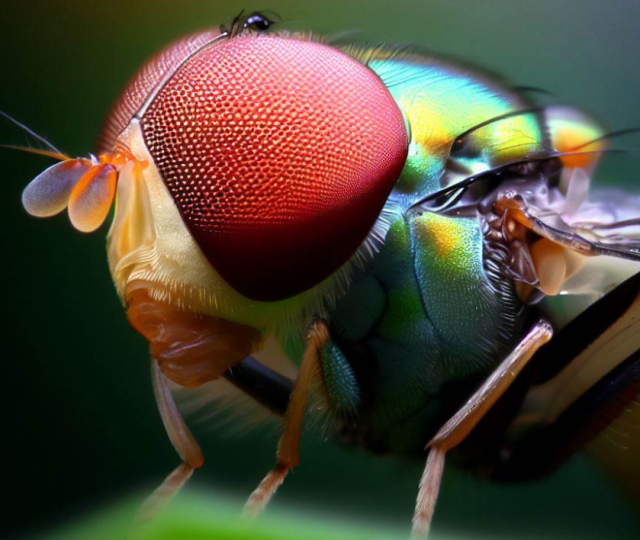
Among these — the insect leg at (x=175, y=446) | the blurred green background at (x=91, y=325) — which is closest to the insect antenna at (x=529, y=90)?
the insect leg at (x=175, y=446)

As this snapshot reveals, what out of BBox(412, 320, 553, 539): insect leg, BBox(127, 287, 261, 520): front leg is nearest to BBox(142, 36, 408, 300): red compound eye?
BBox(127, 287, 261, 520): front leg

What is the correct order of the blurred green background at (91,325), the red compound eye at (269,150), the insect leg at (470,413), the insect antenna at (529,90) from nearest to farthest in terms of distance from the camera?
1. the red compound eye at (269,150)
2. the insect leg at (470,413)
3. the insect antenna at (529,90)
4. the blurred green background at (91,325)

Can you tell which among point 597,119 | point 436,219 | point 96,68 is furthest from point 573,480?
point 96,68

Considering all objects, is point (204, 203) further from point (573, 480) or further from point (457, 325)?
point (573, 480)

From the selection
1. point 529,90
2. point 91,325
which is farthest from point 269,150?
point 91,325

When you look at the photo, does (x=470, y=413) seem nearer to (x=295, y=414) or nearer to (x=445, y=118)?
(x=295, y=414)

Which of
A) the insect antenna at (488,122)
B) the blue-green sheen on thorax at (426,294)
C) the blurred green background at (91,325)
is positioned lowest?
the blurred green background at (91,325)

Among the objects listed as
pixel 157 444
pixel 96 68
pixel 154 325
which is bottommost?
pixel 157 444

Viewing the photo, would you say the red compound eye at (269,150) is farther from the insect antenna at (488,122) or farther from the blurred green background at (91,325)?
the blurred green background at (91,325)

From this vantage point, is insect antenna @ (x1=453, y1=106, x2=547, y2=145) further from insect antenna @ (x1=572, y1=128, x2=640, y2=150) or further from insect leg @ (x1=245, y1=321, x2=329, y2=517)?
insect leg @ (x1=245, y1=321, x2=329, y2=517)
